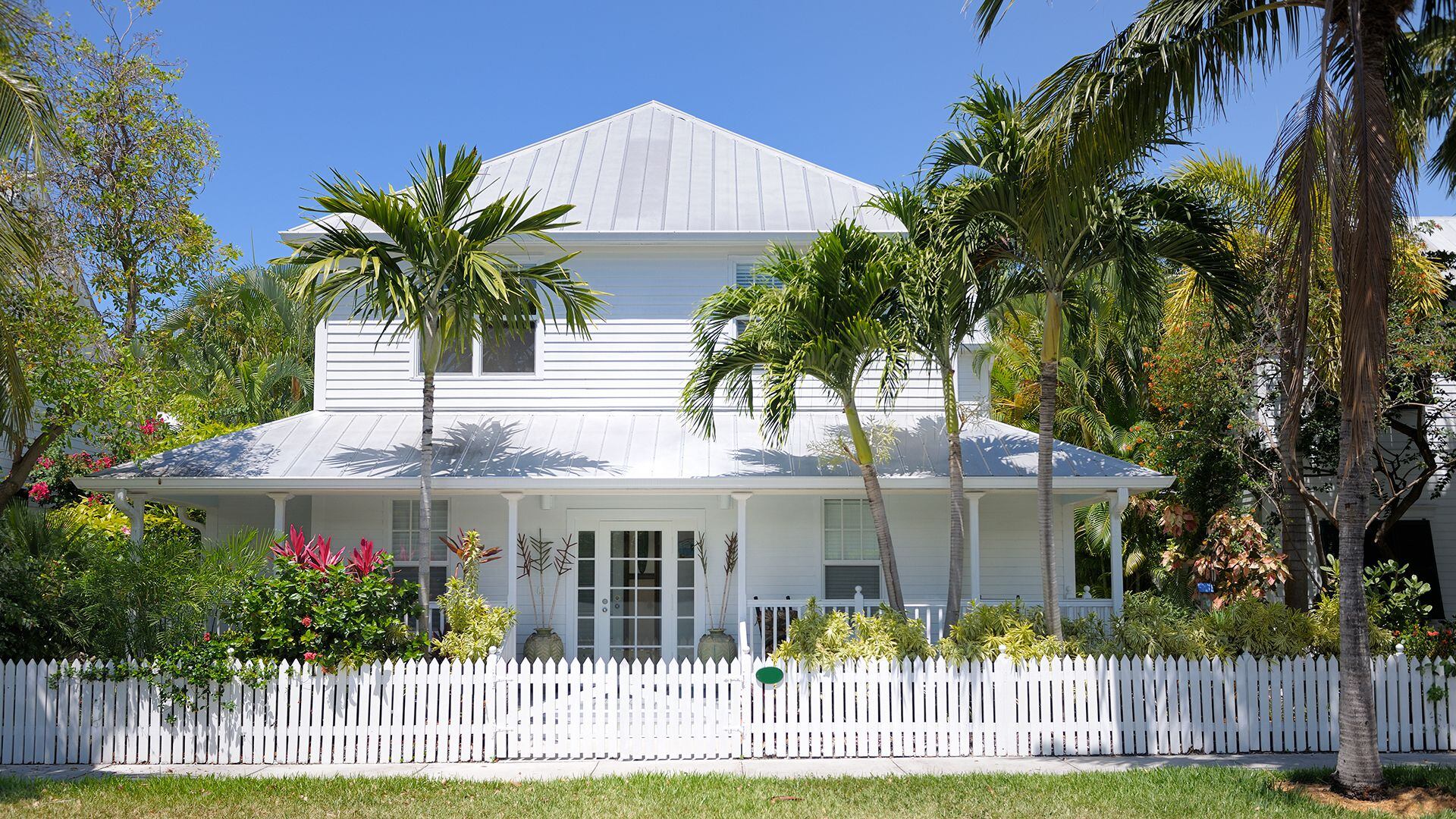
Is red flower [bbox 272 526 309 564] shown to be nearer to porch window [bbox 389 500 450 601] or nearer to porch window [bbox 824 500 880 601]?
porch window [bbox 389 500 450 601]

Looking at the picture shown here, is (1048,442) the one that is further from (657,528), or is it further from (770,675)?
(657,528)

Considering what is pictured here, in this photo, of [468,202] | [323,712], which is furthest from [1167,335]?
[323,712]

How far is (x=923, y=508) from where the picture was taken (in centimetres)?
1439

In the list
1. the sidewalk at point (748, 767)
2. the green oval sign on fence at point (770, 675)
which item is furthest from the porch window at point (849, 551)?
the green oval sign on fence at point (770, 675)

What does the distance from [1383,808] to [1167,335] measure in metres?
9.50

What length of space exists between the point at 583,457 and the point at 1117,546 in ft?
21.7

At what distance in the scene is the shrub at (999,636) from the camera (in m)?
10.3

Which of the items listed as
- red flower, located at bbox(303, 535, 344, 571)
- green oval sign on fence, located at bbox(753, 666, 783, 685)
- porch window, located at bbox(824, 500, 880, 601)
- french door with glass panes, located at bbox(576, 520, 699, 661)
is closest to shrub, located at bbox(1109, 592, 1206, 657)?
green oval sign on fence, located at bbox(753, 666, 783, 685)

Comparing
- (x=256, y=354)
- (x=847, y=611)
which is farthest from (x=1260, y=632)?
(x=256, y=354)

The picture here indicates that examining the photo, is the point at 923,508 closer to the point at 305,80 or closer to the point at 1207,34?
the point at 1207,34

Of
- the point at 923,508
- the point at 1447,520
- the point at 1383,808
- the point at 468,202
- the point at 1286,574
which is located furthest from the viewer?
the point at 1447,520

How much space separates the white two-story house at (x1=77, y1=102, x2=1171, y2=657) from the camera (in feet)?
41.1

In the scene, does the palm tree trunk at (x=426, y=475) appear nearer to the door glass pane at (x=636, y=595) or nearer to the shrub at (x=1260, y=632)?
the door glass pane at (x=636, y=595)

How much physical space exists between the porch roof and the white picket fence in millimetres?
2842
